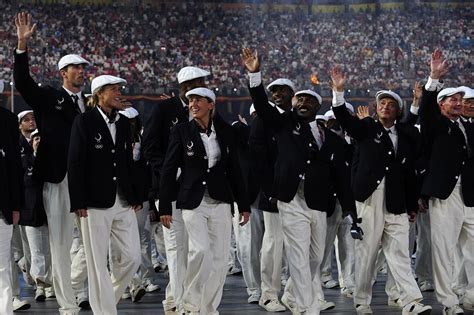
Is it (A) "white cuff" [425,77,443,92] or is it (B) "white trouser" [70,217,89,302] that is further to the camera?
(B) "white trouser" [70,217,89,302]

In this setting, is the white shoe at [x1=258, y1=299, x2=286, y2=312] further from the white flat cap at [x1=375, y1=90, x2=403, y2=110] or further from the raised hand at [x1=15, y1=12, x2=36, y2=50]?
the raised hand at [x1=15, y1=12, x2=36, y2=50]

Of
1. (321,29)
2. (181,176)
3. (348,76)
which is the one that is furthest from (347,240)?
(321,29)

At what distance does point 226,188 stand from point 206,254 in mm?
577

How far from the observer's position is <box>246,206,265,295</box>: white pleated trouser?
1130 cm

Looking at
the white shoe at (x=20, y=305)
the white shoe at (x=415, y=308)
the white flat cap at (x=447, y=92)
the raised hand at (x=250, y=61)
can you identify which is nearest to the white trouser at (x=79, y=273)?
the white shoe at (x=20, y=305)

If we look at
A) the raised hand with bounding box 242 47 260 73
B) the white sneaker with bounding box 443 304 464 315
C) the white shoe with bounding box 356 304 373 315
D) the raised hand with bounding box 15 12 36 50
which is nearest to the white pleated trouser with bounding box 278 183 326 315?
the white shoe with bounding box 356 304 373 315

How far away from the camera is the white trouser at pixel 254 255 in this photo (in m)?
11.3

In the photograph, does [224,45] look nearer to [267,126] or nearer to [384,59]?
[384,59]

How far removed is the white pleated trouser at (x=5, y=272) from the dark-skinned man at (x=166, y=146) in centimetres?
168

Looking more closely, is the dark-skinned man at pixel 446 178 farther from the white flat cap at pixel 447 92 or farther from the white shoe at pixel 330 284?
the white shoe at pixel 330 284

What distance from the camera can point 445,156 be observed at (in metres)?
10.3

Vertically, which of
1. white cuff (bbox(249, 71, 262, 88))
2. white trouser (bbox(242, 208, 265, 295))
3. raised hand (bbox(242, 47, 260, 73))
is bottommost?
white trouser (bbox(242, 208, 265, 295))

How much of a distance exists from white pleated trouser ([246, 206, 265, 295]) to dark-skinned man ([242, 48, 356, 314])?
1.32 m

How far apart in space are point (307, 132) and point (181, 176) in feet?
4.32
